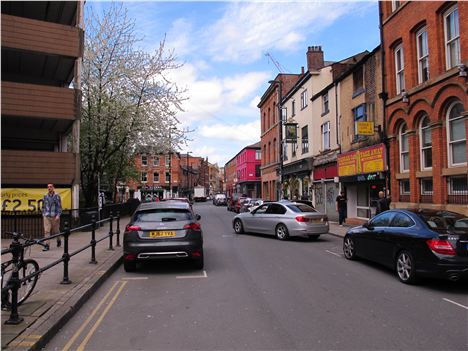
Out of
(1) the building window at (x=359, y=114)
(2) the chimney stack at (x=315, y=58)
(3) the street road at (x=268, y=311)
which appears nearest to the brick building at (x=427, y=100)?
(1) the building window at (x=359, y=114)

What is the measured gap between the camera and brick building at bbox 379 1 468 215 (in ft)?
40.9

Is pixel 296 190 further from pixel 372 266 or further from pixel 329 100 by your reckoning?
pixel 372 266

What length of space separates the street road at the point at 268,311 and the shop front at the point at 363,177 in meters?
8.96

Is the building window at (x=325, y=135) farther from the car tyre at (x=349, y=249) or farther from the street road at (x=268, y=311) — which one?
the street road at (x=268, y=311)

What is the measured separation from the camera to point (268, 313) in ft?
18.6

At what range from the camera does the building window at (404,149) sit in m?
15.9

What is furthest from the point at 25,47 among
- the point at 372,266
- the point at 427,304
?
the point at 427,304

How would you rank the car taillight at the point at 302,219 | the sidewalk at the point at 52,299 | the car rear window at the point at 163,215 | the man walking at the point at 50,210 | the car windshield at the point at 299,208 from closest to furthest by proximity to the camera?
the sidewalk at the point at 52,299
the car rear window at the point at 163,215
the man walking at the point at 50,210
the car taillight at the point at 302,219
the car windshield at the point at 299,208

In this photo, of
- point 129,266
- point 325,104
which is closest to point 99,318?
point 129,266

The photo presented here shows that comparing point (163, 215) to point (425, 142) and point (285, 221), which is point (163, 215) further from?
point (425, 142)

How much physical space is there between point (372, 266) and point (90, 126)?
18362 mm

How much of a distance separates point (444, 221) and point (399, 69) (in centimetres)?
1090

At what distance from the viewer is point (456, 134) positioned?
501 inches

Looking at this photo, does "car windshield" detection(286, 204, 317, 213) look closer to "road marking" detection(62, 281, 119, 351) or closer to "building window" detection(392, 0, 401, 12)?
"building window" detection(392, 0, 401, 12)
